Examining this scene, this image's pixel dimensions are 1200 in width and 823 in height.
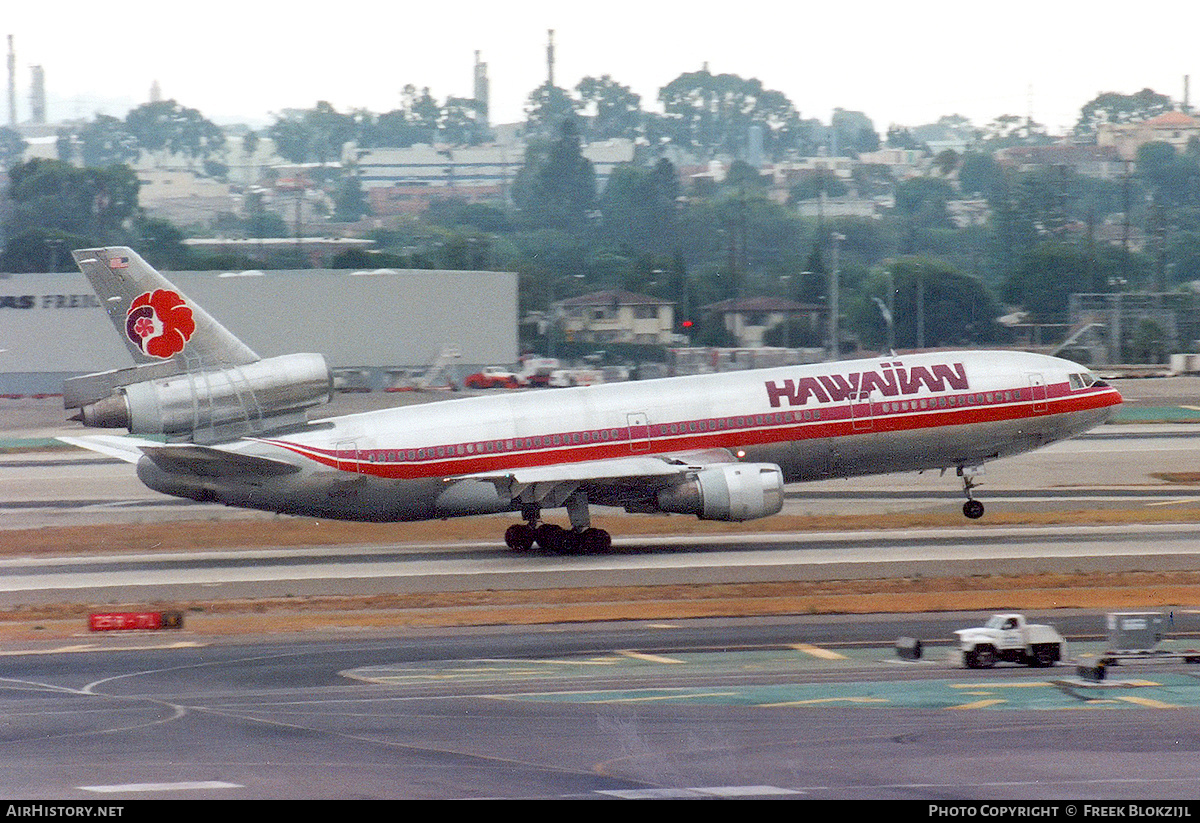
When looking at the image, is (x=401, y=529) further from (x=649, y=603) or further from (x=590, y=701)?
(x=590, y=701)

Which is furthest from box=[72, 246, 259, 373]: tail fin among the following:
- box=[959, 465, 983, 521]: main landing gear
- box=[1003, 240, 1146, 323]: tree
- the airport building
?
box=[1003, 240, 1146, 323]: tree

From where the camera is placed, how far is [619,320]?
143m

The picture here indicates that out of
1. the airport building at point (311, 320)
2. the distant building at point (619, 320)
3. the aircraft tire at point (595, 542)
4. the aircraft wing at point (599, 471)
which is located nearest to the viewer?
the aircraft wing at point (599, 471)

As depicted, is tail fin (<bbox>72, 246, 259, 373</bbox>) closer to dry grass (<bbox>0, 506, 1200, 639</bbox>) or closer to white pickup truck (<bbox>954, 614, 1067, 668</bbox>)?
dry grass (<bbox>0, 506, 1200, 639</bbox>)

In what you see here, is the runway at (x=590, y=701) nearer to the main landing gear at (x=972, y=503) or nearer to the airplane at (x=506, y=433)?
the airplane at (x=506, y=433)

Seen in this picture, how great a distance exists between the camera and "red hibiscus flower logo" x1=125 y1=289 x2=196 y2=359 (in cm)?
4341

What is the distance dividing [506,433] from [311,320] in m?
73.3

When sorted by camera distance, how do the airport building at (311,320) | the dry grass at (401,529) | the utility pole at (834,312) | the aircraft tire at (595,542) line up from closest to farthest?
the aircraft tire at (595,542) → the dry grass at (401,529) → the utility pole at (834,312) → the airport building at (311,320)

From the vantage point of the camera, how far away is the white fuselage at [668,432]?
145ft

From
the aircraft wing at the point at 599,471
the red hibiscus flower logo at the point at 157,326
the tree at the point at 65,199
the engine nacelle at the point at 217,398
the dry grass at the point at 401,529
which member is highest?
the tree at the point at 65,199

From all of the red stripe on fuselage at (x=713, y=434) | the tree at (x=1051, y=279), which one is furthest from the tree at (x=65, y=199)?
the red stripe on fuselage at (x=713, y=434)

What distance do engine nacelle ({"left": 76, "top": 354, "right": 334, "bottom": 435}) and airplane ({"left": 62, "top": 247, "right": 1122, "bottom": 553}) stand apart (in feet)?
0.14

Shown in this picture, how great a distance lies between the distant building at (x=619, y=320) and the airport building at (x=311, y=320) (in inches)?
940

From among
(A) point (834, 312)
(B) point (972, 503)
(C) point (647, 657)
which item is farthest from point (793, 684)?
(A) point (834, 312)
